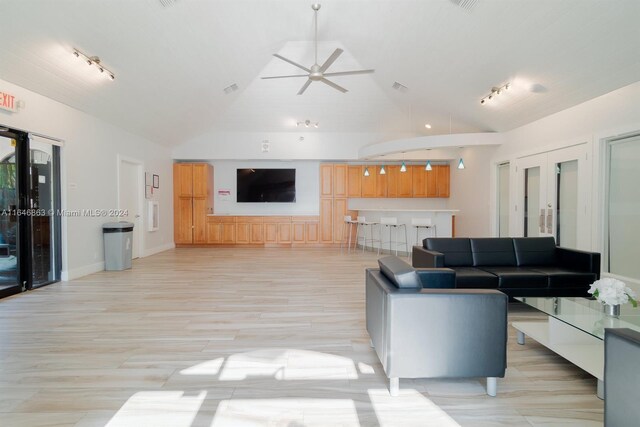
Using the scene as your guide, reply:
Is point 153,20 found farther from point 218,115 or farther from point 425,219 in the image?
point 425,219

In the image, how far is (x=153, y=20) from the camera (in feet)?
13.7

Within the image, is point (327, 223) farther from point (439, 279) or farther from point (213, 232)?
point (439, 279)

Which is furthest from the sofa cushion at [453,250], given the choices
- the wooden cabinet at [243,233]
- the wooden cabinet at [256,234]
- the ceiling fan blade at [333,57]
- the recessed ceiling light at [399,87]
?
the wooden cabinet at [243,233]

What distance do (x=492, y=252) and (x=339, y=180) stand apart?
6.06 metres

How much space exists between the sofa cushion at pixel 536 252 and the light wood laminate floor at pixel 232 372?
773mm

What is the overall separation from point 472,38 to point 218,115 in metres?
→ 6.12

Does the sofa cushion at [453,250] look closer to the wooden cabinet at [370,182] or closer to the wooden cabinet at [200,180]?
the wooden cabinet at [370,182]

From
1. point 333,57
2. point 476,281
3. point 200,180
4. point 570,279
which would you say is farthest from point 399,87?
point 200,180

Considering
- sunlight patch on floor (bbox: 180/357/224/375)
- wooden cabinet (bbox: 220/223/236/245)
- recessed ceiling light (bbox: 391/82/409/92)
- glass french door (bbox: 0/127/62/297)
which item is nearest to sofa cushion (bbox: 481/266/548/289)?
sunlight patch on floor (bbox: 180/357/224/375)

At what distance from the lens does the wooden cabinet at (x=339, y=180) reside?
9.98 m

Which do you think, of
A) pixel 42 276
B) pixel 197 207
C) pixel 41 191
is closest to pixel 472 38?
pixel 41 191

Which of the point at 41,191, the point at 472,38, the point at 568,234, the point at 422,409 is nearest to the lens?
the point at 422,409

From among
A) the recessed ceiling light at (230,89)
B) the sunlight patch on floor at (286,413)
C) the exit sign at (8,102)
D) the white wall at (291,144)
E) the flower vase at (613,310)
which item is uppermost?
the recessed ceiling light at (230,89)

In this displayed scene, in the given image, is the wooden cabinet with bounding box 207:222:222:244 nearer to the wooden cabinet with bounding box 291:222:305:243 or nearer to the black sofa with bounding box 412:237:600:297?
the wooden cabinet with bounding box 291:222:305:243
